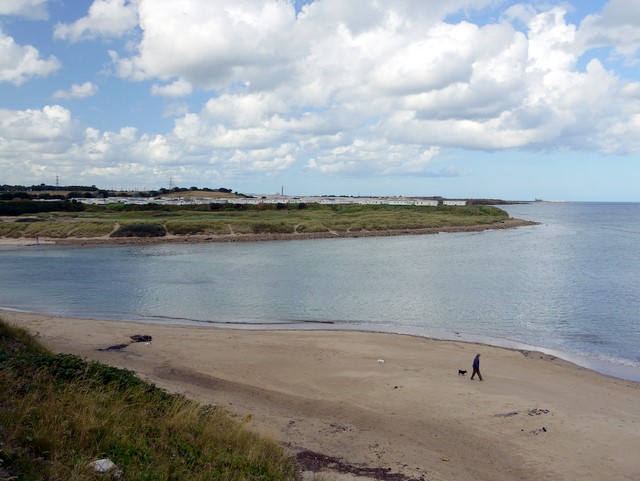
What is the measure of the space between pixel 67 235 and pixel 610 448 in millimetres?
75675

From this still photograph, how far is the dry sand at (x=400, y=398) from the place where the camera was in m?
11.3

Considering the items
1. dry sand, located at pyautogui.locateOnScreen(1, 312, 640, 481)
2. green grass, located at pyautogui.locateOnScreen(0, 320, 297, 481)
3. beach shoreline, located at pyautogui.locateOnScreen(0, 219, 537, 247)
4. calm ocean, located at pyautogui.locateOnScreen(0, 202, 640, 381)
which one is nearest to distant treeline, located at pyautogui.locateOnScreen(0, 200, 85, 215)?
beach shoreline, located at pyautogui.locateOnScreen(0, 219, 537, 247)

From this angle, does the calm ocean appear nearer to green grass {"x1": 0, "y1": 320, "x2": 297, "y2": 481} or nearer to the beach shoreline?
the beach shoreline

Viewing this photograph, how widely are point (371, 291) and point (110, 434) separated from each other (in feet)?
95.2

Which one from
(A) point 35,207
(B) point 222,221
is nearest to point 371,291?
(B) point 222,221

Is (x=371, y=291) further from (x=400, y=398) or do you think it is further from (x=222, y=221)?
(x=222, y=221)

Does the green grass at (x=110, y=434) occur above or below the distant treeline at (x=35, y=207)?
below

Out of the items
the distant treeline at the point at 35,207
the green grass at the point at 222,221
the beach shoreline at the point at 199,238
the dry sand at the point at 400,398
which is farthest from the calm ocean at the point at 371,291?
the distant treeline at the point at 35,207

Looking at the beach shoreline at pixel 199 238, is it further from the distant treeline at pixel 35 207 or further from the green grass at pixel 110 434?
the green grass at pixel 110 434

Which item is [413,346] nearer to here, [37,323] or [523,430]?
[523,430]

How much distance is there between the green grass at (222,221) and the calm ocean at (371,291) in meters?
15.2

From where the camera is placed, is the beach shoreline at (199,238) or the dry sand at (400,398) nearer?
the dry sand at (400,398)

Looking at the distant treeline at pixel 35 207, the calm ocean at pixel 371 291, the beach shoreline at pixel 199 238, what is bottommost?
the calm ocean at pixel 371 291

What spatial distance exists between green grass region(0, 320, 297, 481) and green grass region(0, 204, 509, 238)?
230ft
